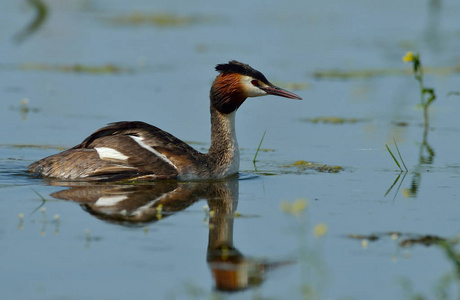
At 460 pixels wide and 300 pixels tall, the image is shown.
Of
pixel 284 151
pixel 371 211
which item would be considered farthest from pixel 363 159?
pixel 371 211

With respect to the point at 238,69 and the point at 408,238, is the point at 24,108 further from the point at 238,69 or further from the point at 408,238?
the point at 408,238

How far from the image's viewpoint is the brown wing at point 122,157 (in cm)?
1021

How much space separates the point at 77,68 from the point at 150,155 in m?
7.51

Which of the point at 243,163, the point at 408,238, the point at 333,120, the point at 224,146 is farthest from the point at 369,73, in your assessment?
the point at 408,238

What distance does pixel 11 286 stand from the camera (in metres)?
6.33

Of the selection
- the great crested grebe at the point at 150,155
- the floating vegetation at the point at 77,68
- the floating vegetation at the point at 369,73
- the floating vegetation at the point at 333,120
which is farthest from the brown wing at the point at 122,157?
the floating vegetation at the point at 369,73

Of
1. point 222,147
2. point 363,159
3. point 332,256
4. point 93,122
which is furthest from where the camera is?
point 93,122

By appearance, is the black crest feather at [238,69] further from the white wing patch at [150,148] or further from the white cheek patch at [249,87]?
the white wing patch at [150,148]

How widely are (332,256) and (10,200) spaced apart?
351 centimetres

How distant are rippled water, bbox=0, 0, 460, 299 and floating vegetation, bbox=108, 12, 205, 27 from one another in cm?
11

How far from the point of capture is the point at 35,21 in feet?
75.8

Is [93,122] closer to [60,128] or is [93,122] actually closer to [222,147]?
[60,128]

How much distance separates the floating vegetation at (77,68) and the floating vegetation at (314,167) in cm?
697

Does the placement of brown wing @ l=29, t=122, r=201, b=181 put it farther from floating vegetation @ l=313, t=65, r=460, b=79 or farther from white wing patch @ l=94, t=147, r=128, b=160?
floating vegetation @ l=313, t=65, r=460, b=79
